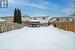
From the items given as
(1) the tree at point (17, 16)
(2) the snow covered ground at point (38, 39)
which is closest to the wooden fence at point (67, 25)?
(2) the snow covered ground at point (38, 39)

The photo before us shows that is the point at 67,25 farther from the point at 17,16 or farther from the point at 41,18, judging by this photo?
the point at 17,16

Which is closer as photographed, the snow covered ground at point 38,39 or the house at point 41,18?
the snow covered ground at point 38,39

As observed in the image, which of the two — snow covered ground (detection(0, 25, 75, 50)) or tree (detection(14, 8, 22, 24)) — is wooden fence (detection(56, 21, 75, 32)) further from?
tree (detection(14, 8, 22, 24))

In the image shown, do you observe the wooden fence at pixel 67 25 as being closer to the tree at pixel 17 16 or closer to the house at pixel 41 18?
the house at pixel 41 18

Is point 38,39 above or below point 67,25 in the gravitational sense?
below

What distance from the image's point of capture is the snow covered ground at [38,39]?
5.74 ft

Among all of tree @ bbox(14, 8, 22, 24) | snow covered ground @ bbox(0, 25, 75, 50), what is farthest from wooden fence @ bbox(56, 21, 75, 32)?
tree @ bbox(14, 8, 22, 24)

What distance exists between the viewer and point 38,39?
6.41 ft

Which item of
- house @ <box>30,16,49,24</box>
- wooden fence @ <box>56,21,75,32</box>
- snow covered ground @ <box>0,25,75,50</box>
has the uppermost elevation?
house @ <box>30,16,49,24</box>

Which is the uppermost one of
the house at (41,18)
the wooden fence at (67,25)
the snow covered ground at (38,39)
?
the house at (41,18)

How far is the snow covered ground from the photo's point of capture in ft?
5.74

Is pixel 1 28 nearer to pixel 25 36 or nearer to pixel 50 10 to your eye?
pixel 25 36

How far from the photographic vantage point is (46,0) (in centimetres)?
180

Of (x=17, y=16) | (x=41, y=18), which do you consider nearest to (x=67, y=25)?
(x=41, y=18)
